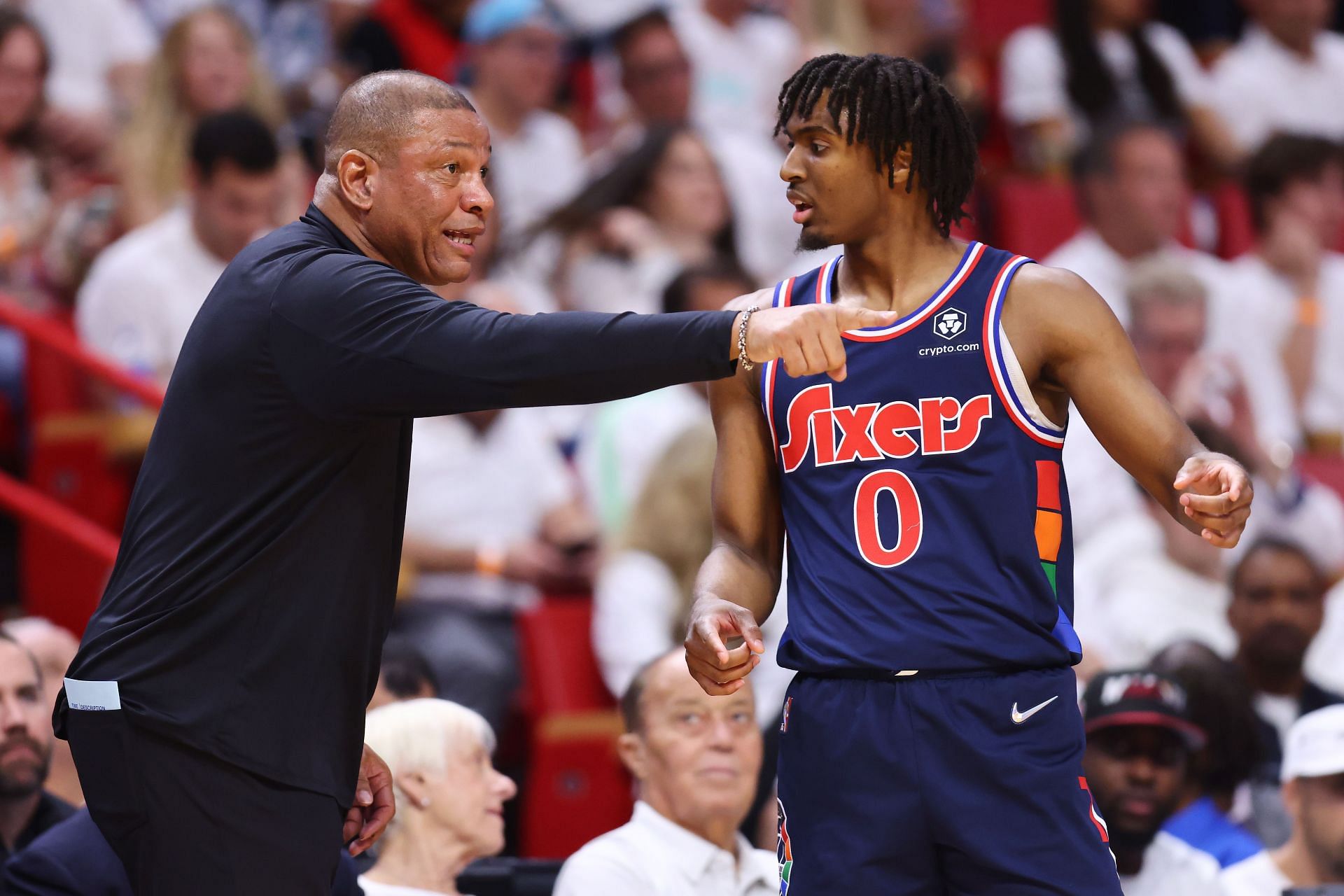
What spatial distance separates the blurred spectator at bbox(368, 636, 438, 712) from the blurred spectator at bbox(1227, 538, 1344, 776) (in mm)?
2480

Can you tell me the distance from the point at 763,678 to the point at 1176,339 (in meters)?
2.04

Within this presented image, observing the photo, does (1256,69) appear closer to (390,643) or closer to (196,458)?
(390,643)

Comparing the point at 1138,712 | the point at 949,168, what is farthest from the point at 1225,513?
the point at 1138,712

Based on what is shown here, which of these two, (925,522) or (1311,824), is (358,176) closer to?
(925,522)

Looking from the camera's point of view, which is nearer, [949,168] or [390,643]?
[949,168]

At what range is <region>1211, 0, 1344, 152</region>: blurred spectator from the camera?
931cm

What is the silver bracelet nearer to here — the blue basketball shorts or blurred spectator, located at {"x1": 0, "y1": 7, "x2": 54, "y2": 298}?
the blue basketball shorts

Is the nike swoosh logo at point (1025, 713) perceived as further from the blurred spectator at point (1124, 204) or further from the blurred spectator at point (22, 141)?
the blurred spectator at point (1124, 204)

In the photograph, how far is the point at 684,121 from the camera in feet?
24.7

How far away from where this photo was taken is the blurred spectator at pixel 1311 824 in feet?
14.0

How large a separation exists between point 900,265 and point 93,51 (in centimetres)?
541

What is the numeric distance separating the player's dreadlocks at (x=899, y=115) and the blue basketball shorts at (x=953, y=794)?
80 centimetres

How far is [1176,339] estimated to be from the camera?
6426 mm

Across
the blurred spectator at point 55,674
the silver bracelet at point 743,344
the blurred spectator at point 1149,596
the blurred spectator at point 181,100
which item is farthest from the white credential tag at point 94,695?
the blurred spectator at point 181,100
